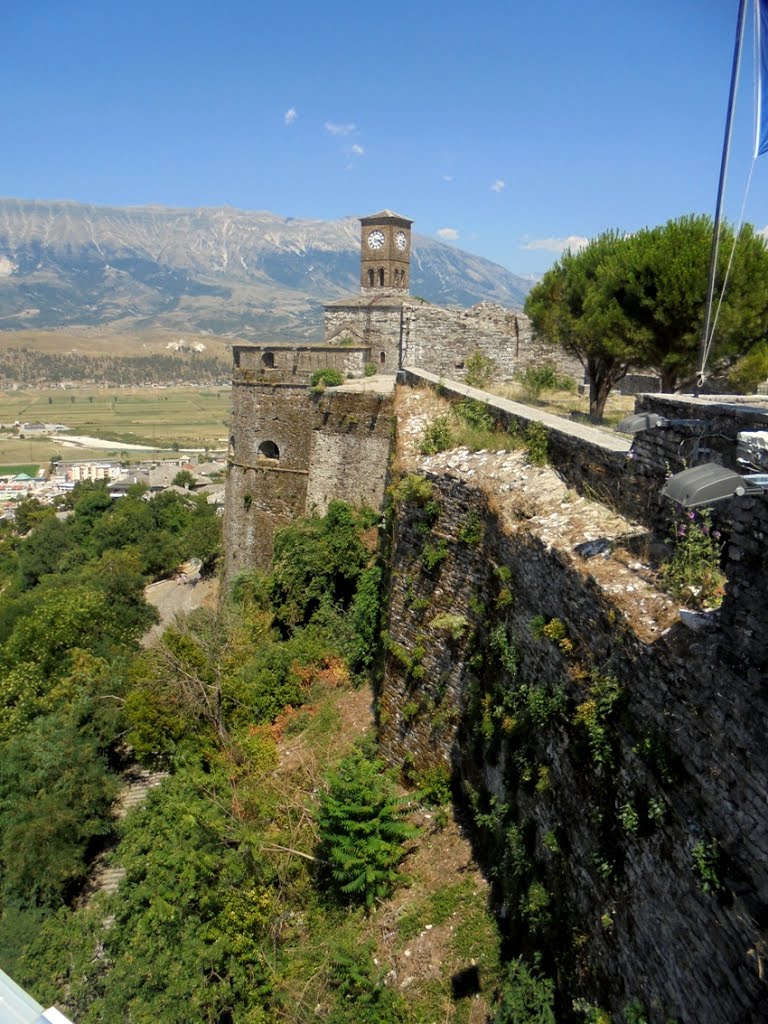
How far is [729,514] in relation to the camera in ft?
13.8

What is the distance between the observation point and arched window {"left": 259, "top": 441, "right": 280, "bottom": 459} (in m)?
18.1

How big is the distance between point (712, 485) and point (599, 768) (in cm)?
220

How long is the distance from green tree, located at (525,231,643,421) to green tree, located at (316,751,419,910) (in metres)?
9.62

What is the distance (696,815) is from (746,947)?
→ 0.63 meters

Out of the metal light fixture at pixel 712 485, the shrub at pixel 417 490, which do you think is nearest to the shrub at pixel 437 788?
the shrub at pixel 417 490

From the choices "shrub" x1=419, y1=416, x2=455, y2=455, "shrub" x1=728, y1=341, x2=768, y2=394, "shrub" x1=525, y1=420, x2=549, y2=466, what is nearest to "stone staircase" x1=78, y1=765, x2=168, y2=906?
"shrub" x1=419, y1=416, x2=455, y2=455

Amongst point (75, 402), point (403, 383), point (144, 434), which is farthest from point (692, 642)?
point (75, 402)

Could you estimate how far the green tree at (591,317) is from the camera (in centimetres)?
1315

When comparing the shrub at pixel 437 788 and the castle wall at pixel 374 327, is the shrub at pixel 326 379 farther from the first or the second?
the shrub at pixel 437 788

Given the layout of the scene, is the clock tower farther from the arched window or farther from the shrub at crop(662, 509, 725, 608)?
the shrub at crop(662, 509, 725, 608)

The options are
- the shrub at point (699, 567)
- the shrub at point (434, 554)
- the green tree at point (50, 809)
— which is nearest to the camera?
the shrub at point (699, 567)

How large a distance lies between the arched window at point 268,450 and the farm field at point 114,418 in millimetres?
97077

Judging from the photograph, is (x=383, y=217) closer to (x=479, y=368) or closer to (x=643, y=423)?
(x=479, y=368)

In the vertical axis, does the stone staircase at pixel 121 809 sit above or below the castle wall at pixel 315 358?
below
